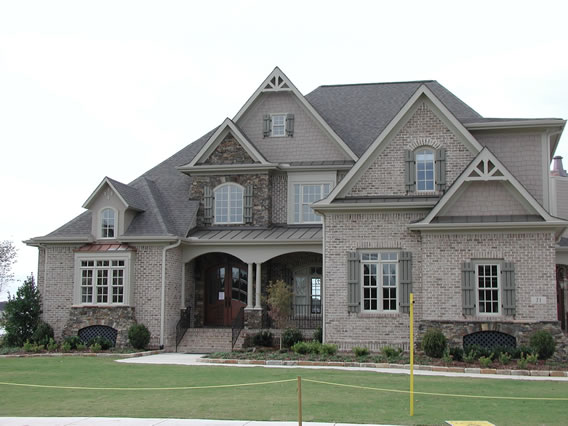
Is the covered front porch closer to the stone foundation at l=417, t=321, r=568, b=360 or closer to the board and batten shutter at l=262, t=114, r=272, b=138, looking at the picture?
the board and batten shutter at l=262, t=114, r=272, b=138

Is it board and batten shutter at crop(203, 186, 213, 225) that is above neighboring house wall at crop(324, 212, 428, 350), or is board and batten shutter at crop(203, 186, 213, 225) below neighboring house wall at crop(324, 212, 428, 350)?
above

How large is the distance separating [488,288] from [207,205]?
11797 millimetres

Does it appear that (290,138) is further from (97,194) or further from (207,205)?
(97,194)

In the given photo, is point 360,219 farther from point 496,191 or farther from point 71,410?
point 71,410

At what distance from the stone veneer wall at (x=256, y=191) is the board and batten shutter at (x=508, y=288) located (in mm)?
9862

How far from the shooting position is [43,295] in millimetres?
26812

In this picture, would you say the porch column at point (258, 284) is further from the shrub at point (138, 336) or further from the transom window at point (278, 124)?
the transom window at point (278, 124)

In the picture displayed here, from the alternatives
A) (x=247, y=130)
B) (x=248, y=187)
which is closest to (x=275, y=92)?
(x=247, y=130)

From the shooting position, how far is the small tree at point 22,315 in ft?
84.9

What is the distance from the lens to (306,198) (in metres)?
27.9

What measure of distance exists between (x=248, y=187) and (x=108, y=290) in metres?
6.50

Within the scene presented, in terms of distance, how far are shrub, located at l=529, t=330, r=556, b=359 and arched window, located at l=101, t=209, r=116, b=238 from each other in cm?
1510

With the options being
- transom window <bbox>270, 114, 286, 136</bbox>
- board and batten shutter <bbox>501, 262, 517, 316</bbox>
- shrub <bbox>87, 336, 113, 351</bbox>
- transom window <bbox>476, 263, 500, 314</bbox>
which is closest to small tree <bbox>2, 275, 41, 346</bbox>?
shrub <bbox>87, 336, 113, 351</bbox>

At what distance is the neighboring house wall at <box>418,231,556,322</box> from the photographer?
20578 millimetres
